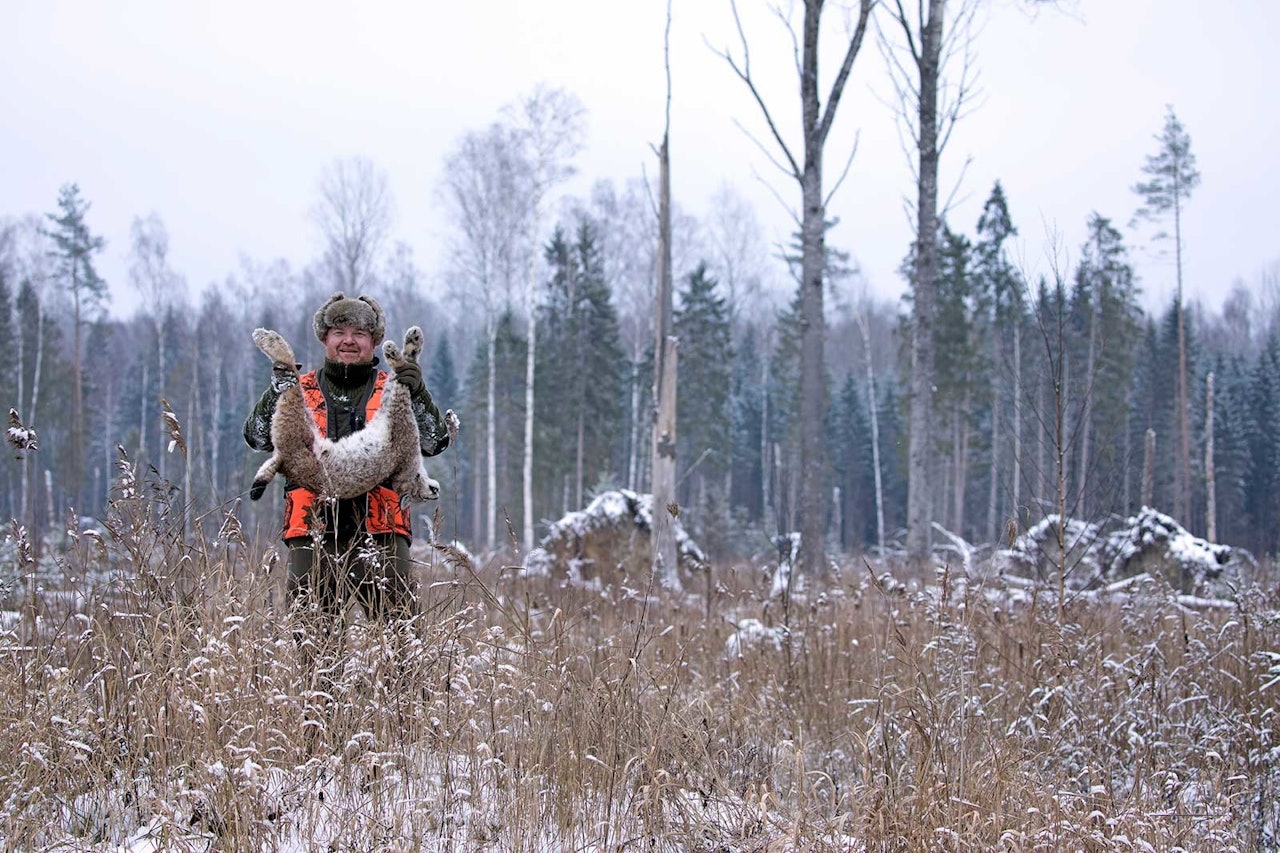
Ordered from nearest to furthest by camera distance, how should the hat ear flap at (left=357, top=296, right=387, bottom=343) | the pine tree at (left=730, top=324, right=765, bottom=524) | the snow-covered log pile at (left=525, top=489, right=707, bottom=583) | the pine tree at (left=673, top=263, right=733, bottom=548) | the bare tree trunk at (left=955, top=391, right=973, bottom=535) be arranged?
the hat ear flap at (left=357, top=296, right=387, bottom=343) → the snow-covered log pile at (left=525, top=489, right=707, bottom=583) → the bare tree trunk at (left=955, top=391, right=973, bottom=535) → the pine tree at (left=673, top=263, right=733, bottom=548) → the pine tree at (left=730, top=324, right=765, bottom=524)

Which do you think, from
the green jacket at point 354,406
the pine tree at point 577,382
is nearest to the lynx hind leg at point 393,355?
the green jacket at point 354,406

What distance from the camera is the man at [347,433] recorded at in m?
3.29

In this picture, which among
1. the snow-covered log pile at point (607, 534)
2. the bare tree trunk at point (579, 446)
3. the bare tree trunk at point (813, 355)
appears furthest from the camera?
the bare tree trunk at point (579, 446)

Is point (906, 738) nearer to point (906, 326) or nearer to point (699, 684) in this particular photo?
point (699, 684)

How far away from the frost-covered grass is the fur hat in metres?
0.95

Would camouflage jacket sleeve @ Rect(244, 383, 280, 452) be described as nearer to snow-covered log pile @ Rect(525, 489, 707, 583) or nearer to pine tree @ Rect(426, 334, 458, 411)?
snow-covered log pile @ Rect(525, 489, 707, 583)

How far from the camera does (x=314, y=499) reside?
337cm

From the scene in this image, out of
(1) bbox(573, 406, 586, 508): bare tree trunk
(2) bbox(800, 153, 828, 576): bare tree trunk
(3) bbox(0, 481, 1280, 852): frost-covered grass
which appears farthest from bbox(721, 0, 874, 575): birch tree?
(1) bbox(573, 406, 586, 508): bare tree trunk

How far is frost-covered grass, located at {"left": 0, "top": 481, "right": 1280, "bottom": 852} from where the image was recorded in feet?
7.96

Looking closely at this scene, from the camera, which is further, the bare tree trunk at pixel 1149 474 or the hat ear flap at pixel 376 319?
the bare tree trunk at pixel 1149 474

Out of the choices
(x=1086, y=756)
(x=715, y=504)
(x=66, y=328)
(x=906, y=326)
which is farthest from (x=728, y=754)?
(x=66, y=328)

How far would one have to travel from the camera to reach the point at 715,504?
2358cm

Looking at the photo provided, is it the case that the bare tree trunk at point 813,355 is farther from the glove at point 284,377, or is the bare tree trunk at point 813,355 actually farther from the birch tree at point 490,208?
the birch tree at point 490,208

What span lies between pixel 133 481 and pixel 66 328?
55286 millimetres
